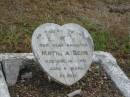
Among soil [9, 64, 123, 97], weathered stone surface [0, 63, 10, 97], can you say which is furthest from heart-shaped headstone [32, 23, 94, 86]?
weathered stone surface [0, 63, 10, 97]

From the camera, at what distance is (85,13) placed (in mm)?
7664

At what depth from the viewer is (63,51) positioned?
5.12 meters

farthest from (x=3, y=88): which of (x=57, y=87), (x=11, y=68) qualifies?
(x=57, y=87)

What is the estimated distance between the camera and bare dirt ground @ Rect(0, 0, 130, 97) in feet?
16.5

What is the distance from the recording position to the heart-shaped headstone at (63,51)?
16.3 ft

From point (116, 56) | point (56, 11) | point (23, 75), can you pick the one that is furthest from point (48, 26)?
point (56, 11)

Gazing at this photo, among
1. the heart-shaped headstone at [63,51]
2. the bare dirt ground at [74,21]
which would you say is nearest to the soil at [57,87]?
the bare dirt ground at [74,21]

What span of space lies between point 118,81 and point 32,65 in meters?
0.91

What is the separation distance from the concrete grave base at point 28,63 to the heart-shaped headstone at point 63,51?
274mm

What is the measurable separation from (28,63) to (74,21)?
6.81 ft

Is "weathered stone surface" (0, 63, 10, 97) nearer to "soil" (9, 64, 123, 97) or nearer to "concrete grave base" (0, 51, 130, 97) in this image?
"concrete grave base" (0, 51, 130, 97)

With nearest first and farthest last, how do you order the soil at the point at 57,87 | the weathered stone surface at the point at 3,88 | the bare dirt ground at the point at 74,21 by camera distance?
1. the weathered stone surface at the point at 3,88
2. the soil at the point at 57,87
3. the bare dirt ground at the point at 74,21

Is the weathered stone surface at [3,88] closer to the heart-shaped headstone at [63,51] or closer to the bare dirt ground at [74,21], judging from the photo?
the bare dirt ground at [74,21]

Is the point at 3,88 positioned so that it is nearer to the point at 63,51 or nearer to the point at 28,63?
the point at 28,63
